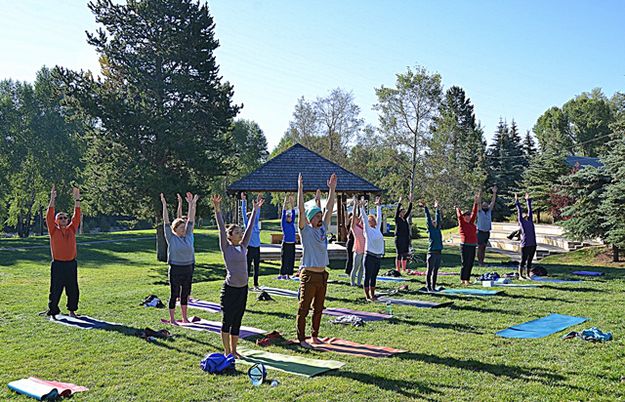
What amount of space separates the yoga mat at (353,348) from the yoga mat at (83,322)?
3.88 metres

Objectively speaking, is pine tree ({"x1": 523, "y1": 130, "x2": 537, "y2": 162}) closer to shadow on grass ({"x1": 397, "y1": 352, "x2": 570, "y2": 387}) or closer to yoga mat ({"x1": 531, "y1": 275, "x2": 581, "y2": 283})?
yoga mat ({"x1": 531, "y1": 275, "x2": 581, "y2": 283})

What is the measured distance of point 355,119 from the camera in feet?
170

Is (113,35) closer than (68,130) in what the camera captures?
Yes

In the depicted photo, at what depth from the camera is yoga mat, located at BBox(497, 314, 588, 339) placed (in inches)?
327

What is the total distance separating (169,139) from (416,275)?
42.6ft

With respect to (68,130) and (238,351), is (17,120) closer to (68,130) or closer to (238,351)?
(68,130)

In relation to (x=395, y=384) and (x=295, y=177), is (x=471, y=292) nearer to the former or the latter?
(x=395, y=384)

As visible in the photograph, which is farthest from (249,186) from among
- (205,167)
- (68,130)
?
(68,130)

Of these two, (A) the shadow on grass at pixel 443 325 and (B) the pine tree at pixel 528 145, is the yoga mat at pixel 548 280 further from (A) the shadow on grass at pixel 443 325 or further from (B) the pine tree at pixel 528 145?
(B) the pine tree at pixel 528 145

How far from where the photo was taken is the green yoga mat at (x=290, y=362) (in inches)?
257

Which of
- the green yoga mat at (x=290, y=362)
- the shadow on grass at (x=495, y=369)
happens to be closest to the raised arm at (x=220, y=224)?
the green yoga mat at (x=290, y=362)

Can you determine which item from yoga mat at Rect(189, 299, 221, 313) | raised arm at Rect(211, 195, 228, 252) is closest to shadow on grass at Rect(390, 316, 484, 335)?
yoga mat at Rect(189, 299, 221, 313)

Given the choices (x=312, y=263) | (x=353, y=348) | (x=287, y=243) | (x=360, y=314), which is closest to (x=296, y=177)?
(x=287, y=243)

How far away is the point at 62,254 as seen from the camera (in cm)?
996
